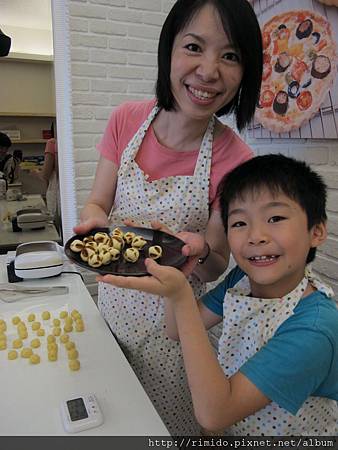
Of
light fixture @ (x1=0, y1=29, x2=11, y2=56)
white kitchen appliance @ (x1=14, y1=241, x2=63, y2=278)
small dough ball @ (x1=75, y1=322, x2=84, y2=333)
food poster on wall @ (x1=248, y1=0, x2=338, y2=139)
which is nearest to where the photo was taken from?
small dough ball @ (x1=75, y1=322, x2=84, y2=333)

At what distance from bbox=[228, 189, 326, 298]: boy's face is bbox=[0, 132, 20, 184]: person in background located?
1915 millimetres

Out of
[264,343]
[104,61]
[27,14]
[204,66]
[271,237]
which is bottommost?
[264,343]

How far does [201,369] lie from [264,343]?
18 centimetres

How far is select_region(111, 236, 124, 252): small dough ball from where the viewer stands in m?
0.84

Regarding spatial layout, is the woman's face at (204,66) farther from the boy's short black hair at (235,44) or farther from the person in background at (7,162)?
the person in background at (7,162)

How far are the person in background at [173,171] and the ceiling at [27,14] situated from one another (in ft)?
4.64

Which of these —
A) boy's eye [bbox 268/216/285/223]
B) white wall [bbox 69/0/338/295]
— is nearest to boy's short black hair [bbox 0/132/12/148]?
white wall [bbox 69/0/338/295]

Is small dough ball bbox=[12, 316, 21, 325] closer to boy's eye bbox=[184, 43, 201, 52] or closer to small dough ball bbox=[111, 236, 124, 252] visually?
small dough ball bbox=[111, 236, 124, 252]

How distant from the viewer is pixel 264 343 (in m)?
0.73

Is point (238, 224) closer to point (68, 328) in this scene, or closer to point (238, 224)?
point (238, 224)

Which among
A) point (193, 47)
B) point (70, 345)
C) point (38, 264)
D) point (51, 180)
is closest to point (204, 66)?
point (193, 47)

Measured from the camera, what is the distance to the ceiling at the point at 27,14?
2.07 m

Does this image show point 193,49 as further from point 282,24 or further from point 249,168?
point 282,24

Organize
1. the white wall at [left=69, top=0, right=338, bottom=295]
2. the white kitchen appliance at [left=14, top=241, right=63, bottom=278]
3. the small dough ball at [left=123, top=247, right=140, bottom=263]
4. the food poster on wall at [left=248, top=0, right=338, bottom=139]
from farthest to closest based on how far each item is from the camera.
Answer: the white wall at [left=69, top=0, right=338, bottom=295], the white kitchen appliance at [left=14, top=241, right=63, bottom=278], the food poster on wall at [left=248, top=0, right=338, bottom=139], the small dough ball at [left=123, top=247, right=140, bottom=263]
